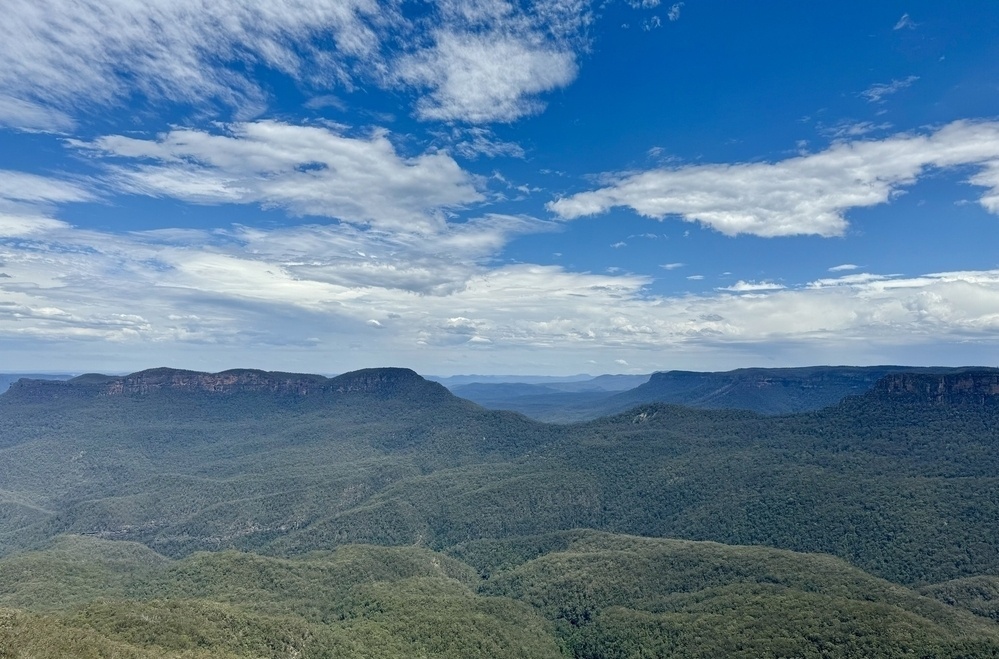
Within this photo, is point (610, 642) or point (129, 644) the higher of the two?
point (129, 644)

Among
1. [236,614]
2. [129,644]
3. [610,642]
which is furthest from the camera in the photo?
[610,642]

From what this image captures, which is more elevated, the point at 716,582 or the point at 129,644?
the point at 129,644

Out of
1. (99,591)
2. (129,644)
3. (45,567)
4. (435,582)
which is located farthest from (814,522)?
(45,567)

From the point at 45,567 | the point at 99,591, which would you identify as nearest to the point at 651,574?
the point at 99,591

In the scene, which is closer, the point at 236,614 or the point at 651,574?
the point at 236,614

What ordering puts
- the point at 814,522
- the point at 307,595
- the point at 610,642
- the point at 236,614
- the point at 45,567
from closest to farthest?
the point at 236,614 → the point at 610,642 → the point at 307,595 → the point at 45,567 → the point at 814,522

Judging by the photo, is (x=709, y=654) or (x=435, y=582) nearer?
(x=709, y=654)

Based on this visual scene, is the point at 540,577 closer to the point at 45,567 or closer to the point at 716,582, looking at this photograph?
the point at 716,582

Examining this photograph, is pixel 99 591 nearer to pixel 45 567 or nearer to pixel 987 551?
pixel 45 567

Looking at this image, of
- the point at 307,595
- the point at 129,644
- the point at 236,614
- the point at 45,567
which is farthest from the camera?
the point at 45,567
